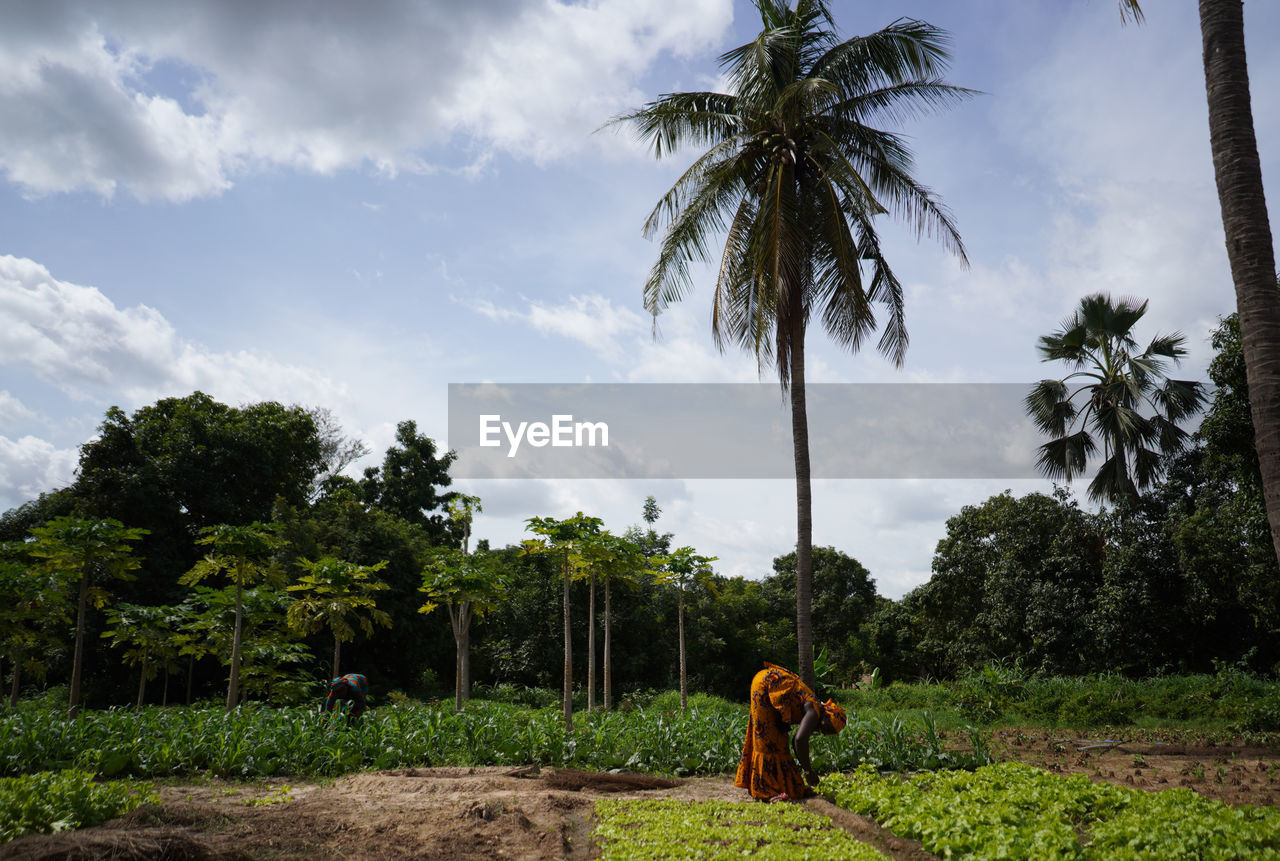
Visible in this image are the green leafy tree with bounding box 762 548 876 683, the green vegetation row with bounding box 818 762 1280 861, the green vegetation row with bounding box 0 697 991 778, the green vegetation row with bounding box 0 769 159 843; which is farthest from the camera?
the green leafy tree with bounding box 762 548 876 683

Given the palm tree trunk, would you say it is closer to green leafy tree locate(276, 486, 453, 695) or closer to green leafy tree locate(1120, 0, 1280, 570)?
green leafy tree locate(1120, 0, 1280, 570)

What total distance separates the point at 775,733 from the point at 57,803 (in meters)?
6.27

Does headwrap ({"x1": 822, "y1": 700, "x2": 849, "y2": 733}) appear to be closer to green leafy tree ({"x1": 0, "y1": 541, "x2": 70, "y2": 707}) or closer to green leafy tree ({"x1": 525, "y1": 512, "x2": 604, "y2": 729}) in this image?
green leafy tree ({"x1": 525, "y1": 512, "x2": 604, "y2": 729})

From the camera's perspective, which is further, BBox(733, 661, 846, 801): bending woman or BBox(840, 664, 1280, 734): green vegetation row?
BBox(840, 664, 1280, 734): green vegetation row

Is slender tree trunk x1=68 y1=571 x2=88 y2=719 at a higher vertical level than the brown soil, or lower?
higher

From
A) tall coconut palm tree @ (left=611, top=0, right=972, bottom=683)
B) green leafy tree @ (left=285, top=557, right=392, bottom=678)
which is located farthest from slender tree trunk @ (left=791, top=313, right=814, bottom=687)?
green leafy tree @ (left=285, top=557, right=392, bottom=678)

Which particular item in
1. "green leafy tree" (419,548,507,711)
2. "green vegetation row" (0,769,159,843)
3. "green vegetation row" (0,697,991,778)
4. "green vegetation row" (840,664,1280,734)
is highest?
"green leafy tree" (419,548,507,711)

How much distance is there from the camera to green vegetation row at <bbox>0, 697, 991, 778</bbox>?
28.2ft

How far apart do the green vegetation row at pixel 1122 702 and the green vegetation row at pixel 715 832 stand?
9462 mm

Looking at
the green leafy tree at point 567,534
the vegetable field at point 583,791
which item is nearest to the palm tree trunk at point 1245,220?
the vegetable field at point 583,791

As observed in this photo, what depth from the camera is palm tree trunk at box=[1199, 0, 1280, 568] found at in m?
6.54

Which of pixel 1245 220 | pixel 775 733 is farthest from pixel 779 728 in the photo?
pixel 1245 220

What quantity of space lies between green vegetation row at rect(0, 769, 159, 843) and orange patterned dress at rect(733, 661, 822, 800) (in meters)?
5.59

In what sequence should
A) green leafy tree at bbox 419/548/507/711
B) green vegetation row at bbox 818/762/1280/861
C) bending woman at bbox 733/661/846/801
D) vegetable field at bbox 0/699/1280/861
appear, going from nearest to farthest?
1. green vegetation row at bbox 818/762/1280/861
2. vegetable field at bbox 0/699/1280/861
3. bending woman at bbox 733/661/846/801
4. green leafy tree at bbox 419/548/507/711
